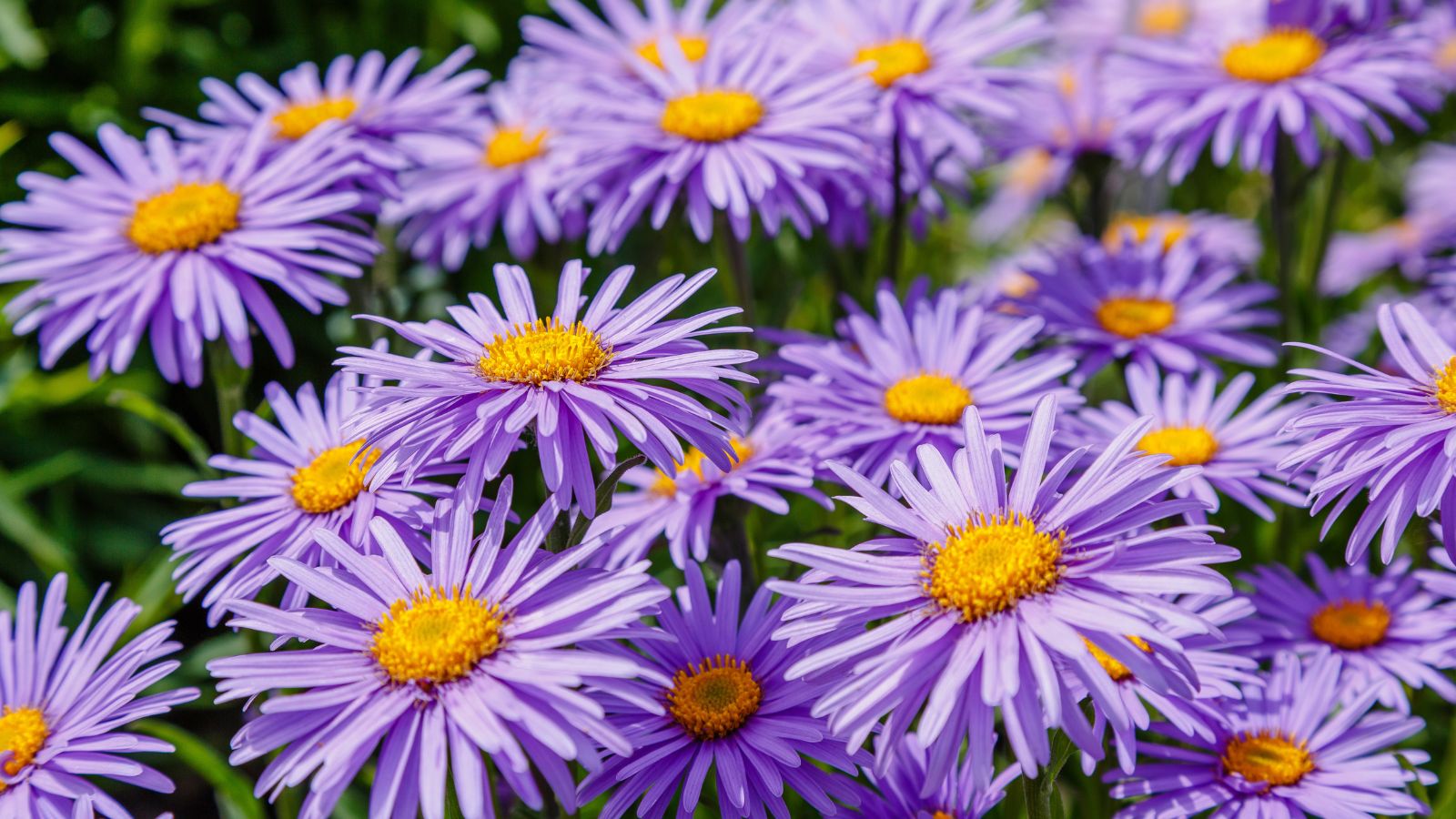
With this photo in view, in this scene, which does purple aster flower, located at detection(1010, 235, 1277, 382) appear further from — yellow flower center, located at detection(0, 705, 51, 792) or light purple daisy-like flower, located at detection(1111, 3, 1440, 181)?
yellow flower center, located at detection(0, 705, 51, 792)

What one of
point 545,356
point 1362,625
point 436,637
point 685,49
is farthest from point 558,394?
point 685,49

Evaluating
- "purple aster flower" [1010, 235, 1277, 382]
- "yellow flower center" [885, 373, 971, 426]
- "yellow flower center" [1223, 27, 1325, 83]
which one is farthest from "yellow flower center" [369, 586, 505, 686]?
"yellow flower center" [1223, 27, 1325, 83]

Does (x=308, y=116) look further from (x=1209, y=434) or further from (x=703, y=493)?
(x=1209, y=434)

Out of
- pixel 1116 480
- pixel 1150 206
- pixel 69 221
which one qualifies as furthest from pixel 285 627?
pixel 1150 206

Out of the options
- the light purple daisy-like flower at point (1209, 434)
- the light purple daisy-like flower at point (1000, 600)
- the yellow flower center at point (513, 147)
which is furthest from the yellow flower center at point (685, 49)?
the light purple daisy-like flower at point (1000, 600)

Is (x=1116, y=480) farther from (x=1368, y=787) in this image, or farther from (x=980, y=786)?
(x=1368, y=787)

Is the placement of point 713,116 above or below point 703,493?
above
